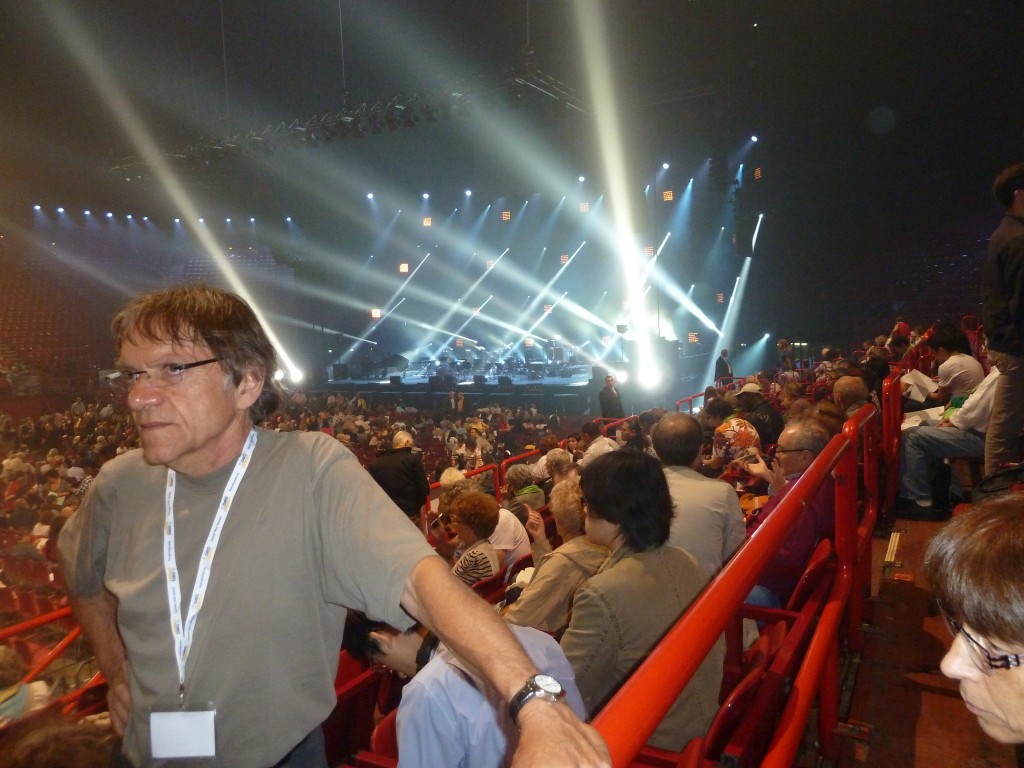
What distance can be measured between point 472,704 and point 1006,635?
0.91m

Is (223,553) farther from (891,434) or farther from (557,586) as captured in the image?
(891,434)

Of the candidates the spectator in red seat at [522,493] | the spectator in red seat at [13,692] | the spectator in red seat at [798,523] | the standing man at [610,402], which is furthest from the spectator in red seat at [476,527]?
the standing man at [610,402]

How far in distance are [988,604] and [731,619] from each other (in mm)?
373

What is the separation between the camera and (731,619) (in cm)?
105

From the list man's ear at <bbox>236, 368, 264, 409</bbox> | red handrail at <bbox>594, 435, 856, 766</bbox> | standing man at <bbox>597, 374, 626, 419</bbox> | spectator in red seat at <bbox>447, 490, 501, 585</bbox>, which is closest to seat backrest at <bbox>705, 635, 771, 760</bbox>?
red handrail at <bbox>594, 435, 856, 766</bbox>

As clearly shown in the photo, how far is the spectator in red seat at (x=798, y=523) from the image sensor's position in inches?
110

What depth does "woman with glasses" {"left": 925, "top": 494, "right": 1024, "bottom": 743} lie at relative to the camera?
943 millimetres

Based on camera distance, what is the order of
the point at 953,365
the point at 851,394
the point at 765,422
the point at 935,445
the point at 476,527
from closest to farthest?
the point at 476,527
the point at 935,445
the point at 851,394
the point at 953,365
the point at 765,422

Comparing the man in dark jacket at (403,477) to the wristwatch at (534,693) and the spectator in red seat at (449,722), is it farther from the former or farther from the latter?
the wristwatch at (534,693)

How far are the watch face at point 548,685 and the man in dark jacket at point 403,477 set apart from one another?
447 cm

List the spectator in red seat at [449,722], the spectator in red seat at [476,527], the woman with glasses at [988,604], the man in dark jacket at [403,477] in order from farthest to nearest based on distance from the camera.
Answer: the man in dark jacket at [403,477]
the spectator in red seat at [476,527]
the spectator in red seat at [449,722]
the woman with glasses at [988,604]

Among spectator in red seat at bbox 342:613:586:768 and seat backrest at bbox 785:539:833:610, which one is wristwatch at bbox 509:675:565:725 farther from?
seat backrest at bbox 785:539:833:610

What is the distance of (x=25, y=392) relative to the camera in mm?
18766

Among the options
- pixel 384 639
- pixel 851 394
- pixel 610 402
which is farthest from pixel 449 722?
pixel 610 402
